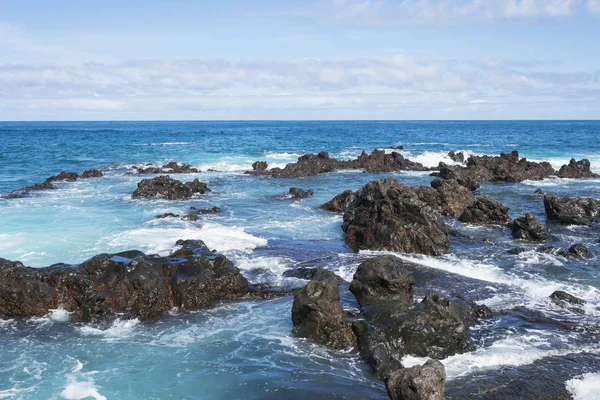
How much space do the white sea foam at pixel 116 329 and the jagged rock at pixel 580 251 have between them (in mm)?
14562

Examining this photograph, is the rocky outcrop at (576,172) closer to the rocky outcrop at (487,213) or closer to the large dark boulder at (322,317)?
the rocky outcrop at (487,213)

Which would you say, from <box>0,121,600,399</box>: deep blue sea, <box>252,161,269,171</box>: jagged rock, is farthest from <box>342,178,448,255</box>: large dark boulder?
<box>252,161,269,171</box>: jagged rock

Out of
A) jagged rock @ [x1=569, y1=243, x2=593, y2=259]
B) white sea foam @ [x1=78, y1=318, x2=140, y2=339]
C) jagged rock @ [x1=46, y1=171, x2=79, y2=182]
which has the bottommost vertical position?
white sea foam @ [x1=78, y1=318, x2=140, y2=339]

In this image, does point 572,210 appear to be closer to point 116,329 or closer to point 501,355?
point 501,355

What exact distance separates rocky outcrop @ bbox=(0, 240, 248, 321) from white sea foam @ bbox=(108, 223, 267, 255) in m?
3.90

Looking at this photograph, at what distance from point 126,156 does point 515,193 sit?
1651 inches

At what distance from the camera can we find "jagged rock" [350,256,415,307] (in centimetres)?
1350

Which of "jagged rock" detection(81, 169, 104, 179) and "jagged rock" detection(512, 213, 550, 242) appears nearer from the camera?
"jagged rock" detection(512, 213, 550, 242)

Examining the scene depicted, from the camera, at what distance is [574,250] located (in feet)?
61.2

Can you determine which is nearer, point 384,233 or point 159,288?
point 159,288

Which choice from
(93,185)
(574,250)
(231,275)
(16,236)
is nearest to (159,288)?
(231,275)

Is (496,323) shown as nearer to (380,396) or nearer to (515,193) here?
(380,396)

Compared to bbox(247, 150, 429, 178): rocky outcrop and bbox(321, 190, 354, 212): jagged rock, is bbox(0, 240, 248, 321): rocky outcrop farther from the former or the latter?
bbox(247, 150, 429, 178): rocky outcrop

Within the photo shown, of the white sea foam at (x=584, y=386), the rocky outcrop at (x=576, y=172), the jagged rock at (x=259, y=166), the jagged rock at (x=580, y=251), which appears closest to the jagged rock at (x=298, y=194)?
the jagged rock at (x=259, y=166)
